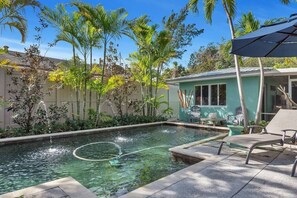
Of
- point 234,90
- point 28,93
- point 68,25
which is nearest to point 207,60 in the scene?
point 234,90

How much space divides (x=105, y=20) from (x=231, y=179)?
32.0 ft

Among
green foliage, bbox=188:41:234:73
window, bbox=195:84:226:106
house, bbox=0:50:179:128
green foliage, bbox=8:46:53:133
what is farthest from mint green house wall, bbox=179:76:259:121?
green foliage, bbox=188:41:234:73

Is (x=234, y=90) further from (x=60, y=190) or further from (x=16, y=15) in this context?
(x=60, y=190)

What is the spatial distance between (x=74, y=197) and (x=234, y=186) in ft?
8.36

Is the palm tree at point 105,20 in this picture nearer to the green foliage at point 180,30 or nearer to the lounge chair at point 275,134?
the lounge chair at point 275,134

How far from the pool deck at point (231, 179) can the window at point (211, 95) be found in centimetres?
851

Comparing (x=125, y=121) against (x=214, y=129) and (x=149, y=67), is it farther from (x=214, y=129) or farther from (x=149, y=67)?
(x=214, y=129)

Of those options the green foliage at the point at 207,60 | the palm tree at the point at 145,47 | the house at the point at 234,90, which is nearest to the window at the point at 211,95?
the house at the point at 234,90

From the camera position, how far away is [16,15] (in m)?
9.07

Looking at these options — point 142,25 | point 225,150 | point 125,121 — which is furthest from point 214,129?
point 142,25

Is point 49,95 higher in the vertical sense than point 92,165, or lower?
higher

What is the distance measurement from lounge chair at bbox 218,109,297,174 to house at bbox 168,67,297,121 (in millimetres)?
5342

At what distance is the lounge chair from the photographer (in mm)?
5285

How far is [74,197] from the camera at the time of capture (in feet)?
11.5
